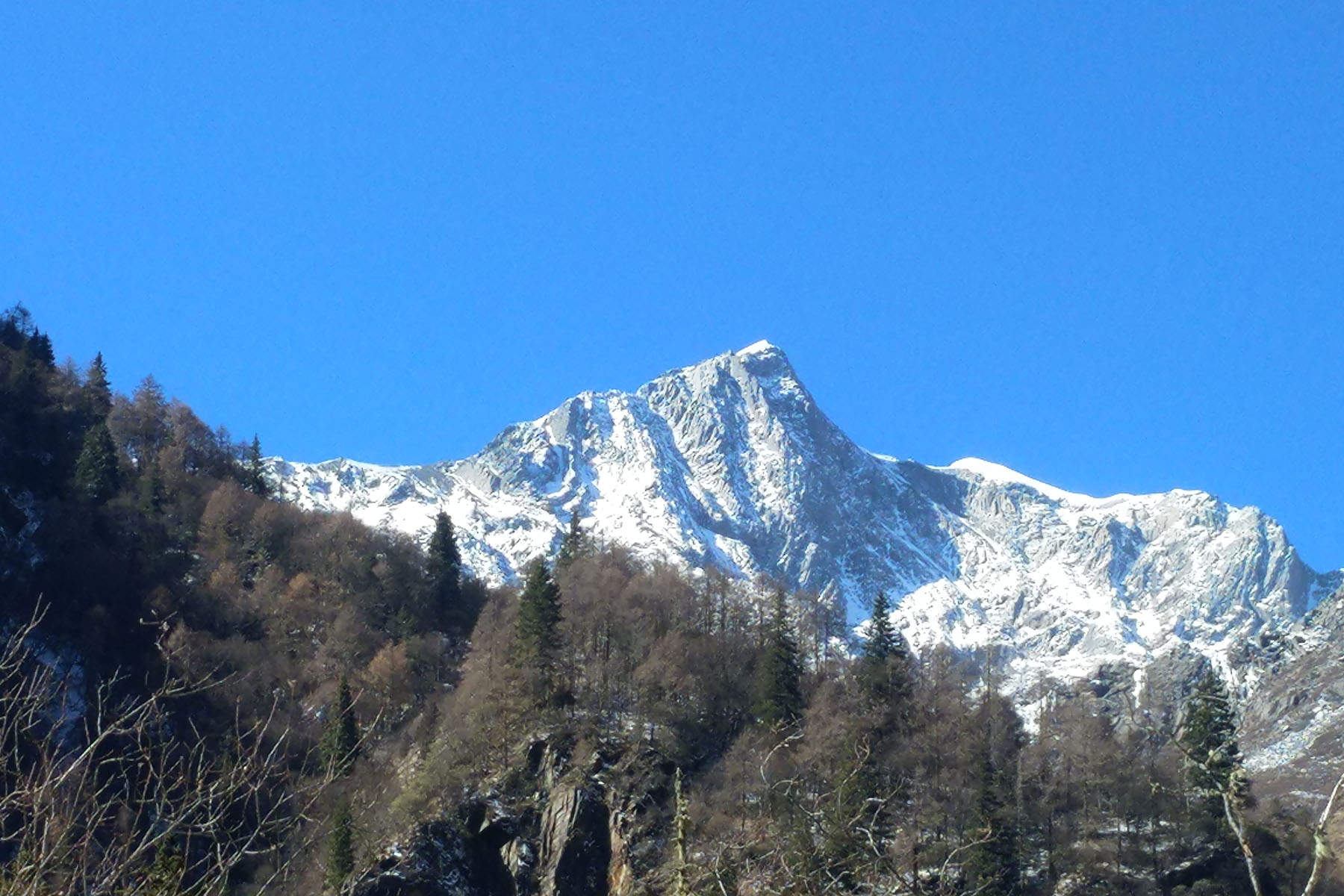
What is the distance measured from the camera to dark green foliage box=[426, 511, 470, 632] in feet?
294

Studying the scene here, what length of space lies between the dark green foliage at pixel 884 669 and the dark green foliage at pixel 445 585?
28087mm

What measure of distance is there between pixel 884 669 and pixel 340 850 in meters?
31.8

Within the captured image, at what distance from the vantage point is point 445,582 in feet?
299

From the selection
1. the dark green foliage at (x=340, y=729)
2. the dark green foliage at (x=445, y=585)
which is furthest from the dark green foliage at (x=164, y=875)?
the dark green foliage at (x=445, y=585)

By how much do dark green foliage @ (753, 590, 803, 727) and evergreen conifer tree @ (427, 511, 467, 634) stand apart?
2528cm

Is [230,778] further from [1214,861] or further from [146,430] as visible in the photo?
[146,430]

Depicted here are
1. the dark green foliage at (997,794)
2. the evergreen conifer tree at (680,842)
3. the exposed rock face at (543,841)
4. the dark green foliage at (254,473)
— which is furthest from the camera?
the dark green foliage at (254,473)

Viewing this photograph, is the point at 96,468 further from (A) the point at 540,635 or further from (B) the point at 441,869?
(B) the point at 441,869

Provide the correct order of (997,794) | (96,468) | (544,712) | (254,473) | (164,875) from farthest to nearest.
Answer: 1. (254,473)
2. (96,468)
3. (544,712)
4. (997,794)
5. (164,875)

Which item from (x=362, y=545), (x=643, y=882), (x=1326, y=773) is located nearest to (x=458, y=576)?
(x=362, y=545)

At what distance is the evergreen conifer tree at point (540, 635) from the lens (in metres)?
70.8

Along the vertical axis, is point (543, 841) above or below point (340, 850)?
above

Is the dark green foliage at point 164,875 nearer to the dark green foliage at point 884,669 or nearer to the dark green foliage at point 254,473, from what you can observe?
the dark green foliage at point 884,669

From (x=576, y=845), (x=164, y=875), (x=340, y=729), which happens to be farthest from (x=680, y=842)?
(x=576, y=845)
